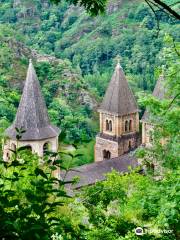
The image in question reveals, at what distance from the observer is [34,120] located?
19703 millimetres

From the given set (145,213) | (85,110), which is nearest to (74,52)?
(85,110)

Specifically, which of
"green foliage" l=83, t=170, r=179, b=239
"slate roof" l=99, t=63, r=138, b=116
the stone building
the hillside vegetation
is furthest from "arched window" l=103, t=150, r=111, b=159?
"green foliage" l=83, t=170, r=179, b=239

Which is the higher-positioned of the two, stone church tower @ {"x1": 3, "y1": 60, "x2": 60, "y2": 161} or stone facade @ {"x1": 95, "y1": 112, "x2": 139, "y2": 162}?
stone church tower @ {"x1": 3, "y1": 60, "x2": 60, "y2": 161}

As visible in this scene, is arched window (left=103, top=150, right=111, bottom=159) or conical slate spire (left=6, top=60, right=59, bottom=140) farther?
arched window (left=103, top=150, right=111, bottom=159)

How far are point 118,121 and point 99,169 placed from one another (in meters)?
3.76

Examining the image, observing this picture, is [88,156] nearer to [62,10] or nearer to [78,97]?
[78,97]

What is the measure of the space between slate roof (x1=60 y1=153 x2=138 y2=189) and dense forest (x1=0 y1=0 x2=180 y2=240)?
1.40 metres

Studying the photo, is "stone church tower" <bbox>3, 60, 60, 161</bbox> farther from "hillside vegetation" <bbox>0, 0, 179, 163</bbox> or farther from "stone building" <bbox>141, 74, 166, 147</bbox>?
"hillside vegetation" <bbox>0, 0, 179, 163</bbox>

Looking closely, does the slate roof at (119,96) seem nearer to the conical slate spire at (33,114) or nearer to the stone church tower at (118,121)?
the stone church tower at (118,121)

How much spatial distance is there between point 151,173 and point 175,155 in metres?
1.10

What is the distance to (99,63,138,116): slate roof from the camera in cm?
2636

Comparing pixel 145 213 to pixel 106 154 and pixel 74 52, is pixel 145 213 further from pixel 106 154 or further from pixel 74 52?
pixel 74 52

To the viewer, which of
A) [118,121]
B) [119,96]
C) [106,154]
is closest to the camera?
[119,96]

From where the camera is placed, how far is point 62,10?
72750 millimetres
